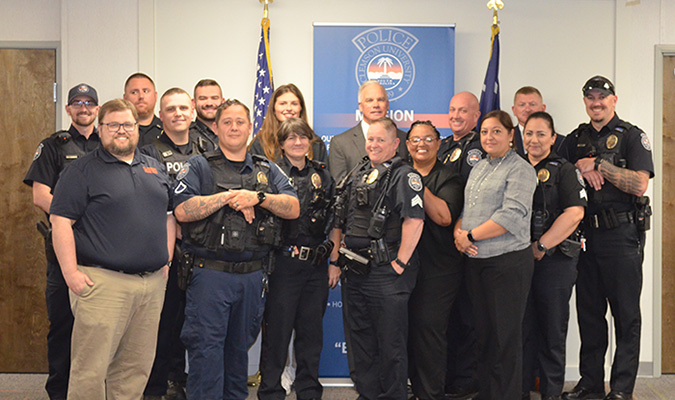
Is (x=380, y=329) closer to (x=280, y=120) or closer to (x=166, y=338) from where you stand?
(x=166, y=338)

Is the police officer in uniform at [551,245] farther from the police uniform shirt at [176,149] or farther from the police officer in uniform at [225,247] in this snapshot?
the police uniform shirt at [176,149]

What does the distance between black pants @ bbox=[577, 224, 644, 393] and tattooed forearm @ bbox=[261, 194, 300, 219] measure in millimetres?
2150

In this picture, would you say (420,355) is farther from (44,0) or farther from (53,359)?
(44,0)

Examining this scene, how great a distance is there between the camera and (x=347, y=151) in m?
4.77

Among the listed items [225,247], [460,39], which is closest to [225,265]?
[225,247]

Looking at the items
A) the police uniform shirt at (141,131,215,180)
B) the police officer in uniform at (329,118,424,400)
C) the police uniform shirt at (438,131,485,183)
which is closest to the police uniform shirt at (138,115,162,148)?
the police uniform shirt at (141,131,215,180)

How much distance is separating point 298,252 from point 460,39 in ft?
8.38

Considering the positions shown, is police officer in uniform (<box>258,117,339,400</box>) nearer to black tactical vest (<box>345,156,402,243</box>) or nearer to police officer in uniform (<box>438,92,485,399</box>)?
black tactical vest (<box>345,156,402,243</box>)

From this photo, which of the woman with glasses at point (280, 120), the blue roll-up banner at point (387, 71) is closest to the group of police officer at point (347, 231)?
the woman with glasses at point (280, 120)

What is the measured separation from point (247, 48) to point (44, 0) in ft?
5.69

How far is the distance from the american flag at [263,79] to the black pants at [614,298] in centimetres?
267

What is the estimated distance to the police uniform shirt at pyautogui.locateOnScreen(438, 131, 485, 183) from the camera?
4.52 metres

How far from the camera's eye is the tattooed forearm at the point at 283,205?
12.4 feet

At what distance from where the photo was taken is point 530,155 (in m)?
4.40
